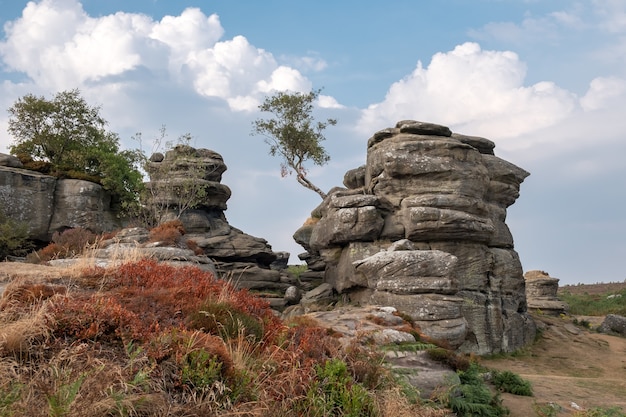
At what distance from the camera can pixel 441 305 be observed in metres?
23.2

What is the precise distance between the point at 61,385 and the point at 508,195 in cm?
3443

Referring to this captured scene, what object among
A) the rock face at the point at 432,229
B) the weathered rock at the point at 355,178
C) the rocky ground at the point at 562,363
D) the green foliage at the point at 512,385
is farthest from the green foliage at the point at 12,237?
the green foliage at the point at 512,385

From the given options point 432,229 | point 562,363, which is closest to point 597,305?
point 562,363

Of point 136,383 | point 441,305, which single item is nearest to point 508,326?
point 441,305

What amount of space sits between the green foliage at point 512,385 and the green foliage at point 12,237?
87.1 ft

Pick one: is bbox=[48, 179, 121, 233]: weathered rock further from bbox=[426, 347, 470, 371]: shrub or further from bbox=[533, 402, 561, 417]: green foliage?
bbox=[533, 402, 561, 417]: green foliage

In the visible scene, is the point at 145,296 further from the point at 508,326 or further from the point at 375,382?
the point at 508,326

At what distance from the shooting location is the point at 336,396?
8203mm

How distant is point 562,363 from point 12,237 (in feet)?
106

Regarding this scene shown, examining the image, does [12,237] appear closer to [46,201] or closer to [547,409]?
[46,201]

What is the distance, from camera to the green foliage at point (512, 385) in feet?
47.5

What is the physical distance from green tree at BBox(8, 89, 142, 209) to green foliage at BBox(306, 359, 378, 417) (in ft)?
104

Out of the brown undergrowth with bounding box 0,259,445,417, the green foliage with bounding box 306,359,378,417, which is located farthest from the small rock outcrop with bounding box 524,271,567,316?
the green foliage with bounding box 306,359,378,417

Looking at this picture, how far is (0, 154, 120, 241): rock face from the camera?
32219 mm
